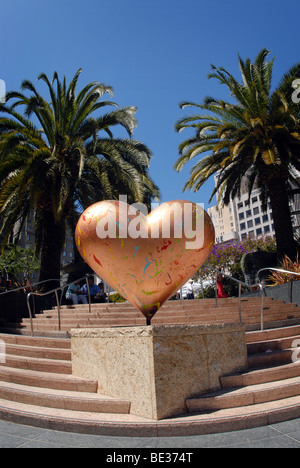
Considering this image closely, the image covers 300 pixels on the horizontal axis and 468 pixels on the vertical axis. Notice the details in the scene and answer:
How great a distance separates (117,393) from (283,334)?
3379 mm

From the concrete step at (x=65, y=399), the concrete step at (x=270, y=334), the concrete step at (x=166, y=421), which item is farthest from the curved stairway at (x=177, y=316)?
the concrete step at (x=166, y=421)

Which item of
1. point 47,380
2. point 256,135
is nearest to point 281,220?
point 256,135

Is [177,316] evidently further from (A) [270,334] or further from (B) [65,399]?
(B) [65,399]

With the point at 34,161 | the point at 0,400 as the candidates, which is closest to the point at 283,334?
the point at 0,400

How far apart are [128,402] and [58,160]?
930 cm

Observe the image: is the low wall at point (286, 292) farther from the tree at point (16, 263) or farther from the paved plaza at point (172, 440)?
the tree at point (16, 263)

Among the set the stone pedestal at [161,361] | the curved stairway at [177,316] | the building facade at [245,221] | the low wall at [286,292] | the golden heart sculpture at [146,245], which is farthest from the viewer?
the building facade at [245,221]

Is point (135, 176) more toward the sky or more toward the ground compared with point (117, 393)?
more toward the sky

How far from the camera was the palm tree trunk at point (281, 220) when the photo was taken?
12906 mm

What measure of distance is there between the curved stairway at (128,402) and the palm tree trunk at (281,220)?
7.37 m

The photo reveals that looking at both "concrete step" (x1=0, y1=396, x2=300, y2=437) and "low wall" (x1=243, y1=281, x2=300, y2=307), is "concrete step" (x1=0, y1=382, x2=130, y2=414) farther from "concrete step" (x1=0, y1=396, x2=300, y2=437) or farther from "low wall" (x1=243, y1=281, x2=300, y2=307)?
"low wall" (x1=243, y1=281, x2=300, y2=307)

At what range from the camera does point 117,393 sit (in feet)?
13.9
